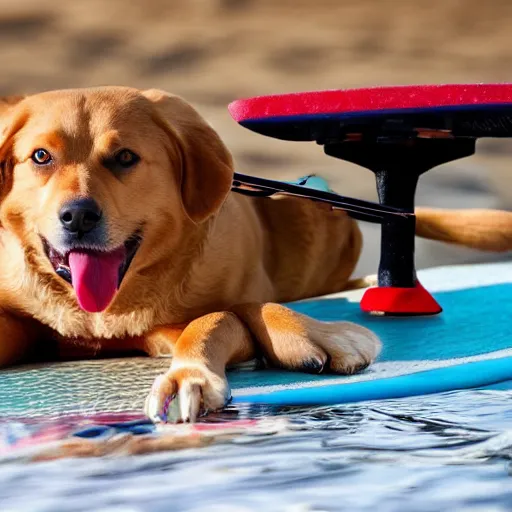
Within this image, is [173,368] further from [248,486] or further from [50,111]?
[50,111]

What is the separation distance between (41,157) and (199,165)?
0.25 m

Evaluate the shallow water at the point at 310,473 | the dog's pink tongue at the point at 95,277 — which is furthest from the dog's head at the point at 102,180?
the shallow water at the point at 310,473

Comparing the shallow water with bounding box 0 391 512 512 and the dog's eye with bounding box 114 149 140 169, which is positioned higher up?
the dog's eye with bounding box 114 149 140 169

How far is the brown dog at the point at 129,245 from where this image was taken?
1407 mm

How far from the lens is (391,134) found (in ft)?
6.38

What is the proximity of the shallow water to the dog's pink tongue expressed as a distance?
38cm

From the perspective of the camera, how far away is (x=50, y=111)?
1.48 m

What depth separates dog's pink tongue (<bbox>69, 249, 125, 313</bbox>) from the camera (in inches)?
56.6

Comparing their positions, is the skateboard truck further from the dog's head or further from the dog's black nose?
the dog's black nose

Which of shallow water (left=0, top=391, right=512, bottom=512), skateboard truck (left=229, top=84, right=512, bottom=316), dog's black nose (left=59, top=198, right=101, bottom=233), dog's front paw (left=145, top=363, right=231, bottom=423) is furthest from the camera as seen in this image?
skateboard truck (left=229, top=84, right=512, bottom=316)

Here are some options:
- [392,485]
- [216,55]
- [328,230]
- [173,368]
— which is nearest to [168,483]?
[392,485]

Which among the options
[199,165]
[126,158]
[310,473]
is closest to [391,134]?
[199,165]

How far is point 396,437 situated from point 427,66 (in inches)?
96.9

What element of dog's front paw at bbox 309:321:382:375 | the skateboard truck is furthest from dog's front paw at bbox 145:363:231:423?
the skateboard truck
